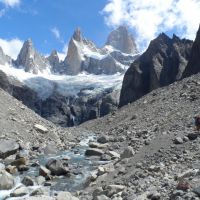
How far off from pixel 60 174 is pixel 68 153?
11.1 metres

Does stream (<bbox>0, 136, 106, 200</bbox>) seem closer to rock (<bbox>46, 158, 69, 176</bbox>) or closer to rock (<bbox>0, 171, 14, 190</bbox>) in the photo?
rock (<bbox>0, 171, 14, 190</bbox>)

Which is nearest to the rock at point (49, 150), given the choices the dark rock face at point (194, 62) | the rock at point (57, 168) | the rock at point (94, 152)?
the rock at point (94, 152)

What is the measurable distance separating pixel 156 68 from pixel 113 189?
15334 cm

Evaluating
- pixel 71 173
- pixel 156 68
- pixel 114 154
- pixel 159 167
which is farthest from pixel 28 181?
pixel 156 68

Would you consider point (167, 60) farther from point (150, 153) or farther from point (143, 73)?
point (150, 153)

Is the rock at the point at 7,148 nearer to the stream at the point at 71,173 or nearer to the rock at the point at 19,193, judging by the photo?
the stream at the point at 71,173

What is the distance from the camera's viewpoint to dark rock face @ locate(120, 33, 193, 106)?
172500mm

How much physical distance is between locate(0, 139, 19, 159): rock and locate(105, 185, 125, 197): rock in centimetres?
1460

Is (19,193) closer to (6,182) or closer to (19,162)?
(6,182)

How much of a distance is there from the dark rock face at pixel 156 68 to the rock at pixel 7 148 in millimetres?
129608

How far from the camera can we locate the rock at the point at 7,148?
3794 cm

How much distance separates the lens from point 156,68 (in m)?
176

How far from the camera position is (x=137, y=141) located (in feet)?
137

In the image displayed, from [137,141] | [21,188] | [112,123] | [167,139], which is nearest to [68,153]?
[137,141]
